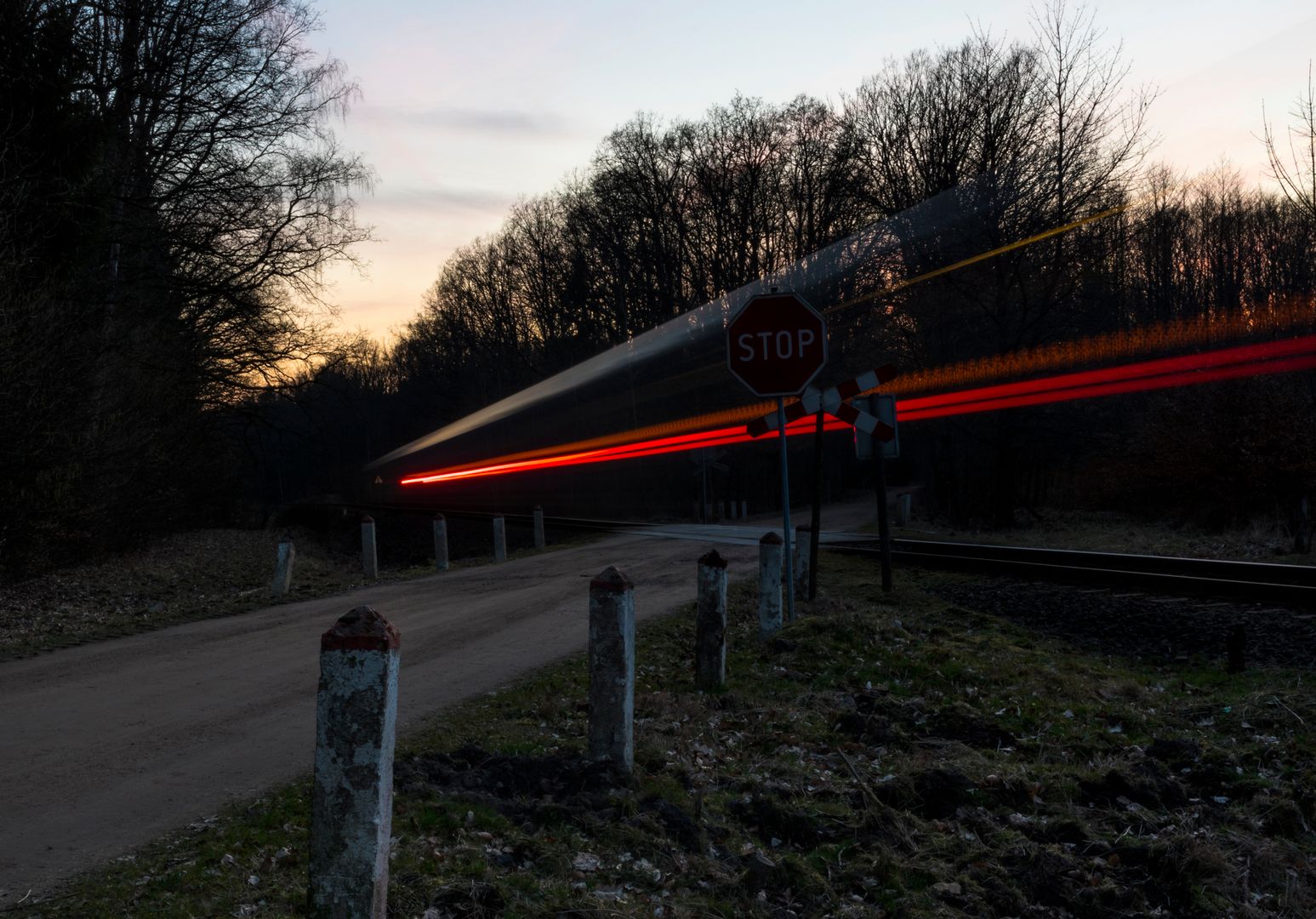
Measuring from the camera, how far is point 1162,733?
22.0 ft

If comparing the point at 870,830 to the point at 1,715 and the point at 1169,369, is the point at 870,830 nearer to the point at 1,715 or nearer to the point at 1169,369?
the point at 1,715

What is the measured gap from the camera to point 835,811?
17.3 ft

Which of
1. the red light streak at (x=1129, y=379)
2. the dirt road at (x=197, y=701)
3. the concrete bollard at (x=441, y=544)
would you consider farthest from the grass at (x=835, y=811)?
the red light streak at (x=1129, y=379)

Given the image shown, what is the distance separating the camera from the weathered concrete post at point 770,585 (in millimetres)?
9758

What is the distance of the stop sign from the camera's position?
32.8 ft

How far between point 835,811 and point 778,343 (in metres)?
5.58

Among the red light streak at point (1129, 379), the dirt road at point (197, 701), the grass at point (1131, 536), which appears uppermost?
the red light streak at point (1129, 379)

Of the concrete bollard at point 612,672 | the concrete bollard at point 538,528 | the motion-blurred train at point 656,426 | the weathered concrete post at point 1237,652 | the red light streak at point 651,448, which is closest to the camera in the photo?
the concrete bollard at point 612,672

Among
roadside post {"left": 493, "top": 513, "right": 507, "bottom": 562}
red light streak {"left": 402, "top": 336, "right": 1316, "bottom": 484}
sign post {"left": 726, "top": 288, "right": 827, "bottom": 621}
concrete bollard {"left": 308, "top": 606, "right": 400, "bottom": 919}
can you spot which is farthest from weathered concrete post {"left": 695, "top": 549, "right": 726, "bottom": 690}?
red light streak {"left": 402, "top": 336, "right": 1316, "bottom": 484}

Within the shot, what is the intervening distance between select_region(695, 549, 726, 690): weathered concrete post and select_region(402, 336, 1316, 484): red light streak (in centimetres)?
1544

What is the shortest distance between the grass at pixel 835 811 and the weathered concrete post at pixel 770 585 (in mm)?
1683

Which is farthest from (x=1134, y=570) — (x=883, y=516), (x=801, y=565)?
(x=801, y=565)

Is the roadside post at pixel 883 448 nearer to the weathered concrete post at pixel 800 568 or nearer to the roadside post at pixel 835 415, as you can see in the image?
the roadside post at pixel 835 415

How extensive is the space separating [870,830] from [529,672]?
393 cm
